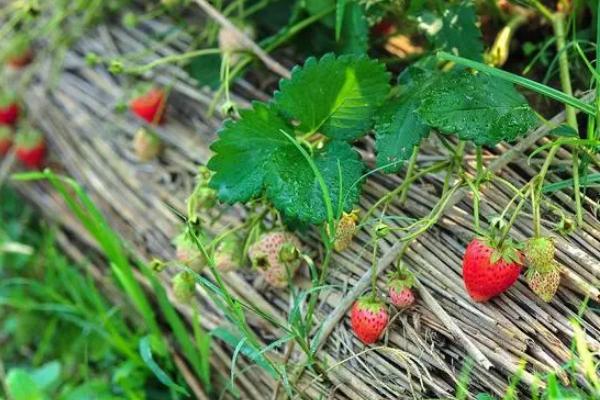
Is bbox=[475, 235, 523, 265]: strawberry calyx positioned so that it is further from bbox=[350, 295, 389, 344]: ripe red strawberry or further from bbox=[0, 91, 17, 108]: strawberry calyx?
bbox=[0, 91, 17, 108]: strawberry calyx

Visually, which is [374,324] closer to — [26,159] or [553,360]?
[553,360]

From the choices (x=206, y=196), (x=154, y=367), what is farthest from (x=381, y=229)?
(x=154, y=367)

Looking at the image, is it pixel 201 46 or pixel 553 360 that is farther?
pixel 201 46

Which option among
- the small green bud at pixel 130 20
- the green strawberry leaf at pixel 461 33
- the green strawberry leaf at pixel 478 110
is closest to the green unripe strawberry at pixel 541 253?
the green strawberry leaf at pixel 478 110

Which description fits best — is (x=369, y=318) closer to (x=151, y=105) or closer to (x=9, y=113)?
(x=151, y=105)

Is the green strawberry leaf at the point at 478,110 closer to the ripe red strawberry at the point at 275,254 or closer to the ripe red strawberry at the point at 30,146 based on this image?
the ripe red strawberry at the point at 275,254

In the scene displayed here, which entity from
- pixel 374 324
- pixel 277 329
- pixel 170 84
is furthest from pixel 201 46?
pixel 374 324
